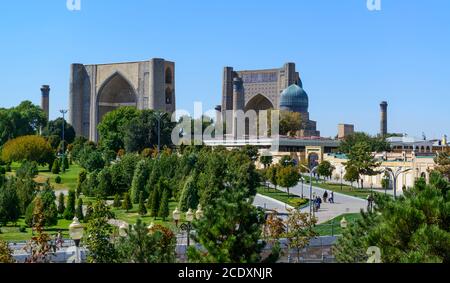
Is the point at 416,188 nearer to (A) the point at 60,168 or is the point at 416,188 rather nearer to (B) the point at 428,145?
(A) the point at 60,168

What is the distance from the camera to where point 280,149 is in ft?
182

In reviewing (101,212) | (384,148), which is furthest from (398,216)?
(384,148)

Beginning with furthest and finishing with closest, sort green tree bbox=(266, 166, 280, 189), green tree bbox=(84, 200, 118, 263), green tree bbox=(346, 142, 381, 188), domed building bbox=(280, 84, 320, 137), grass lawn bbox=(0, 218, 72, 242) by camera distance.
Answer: domed building bbox=(280, 84, 320, 137)
green tree bbox=(346, 142, 381, 188)
green tree bbox=(266, 166, 280, 189)
grass lawn bbox=(0, 218, 72, 242)
green tree bbox=(84, 200, 118, 263)

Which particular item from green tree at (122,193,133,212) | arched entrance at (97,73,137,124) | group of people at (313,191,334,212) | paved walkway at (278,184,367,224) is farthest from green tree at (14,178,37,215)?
arched entrance at (97,73,137,124)

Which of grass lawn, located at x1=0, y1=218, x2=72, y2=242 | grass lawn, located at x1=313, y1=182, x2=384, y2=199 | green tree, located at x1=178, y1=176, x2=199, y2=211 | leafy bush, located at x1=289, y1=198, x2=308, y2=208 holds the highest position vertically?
green tree, located at x1=178, y1=176, x2=199, y2=211

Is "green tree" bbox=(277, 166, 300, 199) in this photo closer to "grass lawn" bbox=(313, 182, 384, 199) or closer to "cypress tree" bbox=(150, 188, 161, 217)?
"grass lawn" bbox=(313, 182, 384, 199)

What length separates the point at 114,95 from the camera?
74.1 m

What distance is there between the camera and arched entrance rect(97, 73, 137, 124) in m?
71.2

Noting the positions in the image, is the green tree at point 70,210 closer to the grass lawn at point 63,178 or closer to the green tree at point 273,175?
the grass lawn at point 63,178

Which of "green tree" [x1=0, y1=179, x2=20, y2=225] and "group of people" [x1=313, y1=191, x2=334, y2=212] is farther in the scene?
"group of people" [x1=313, y1=191, x2=334, y2=212]

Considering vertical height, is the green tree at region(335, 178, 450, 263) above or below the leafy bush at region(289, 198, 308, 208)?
above

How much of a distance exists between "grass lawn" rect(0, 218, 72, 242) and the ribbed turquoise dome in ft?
168
